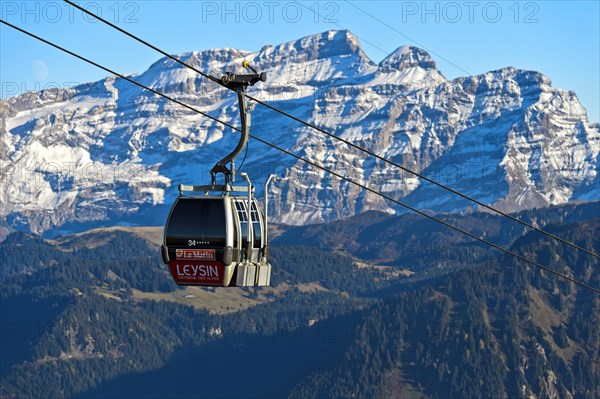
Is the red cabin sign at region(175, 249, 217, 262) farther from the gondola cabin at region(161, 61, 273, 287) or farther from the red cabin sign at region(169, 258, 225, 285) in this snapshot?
the red cabin sign at region(169, 258, 225, 285)

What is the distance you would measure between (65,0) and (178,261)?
12674 mm

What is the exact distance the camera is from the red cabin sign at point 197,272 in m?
51.9

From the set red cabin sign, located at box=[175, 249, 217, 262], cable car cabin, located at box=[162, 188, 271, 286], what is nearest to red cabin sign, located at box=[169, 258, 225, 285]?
cable car cabin, located at box=[162, 188, 271, 286]

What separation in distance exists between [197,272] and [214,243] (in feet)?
5.88

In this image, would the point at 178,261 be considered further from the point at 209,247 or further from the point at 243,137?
the point at 243,137

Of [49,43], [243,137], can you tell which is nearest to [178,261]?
[243,137]

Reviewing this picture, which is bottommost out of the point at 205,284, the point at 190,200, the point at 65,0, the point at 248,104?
the point at 205,284

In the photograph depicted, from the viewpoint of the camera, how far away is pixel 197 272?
173ft

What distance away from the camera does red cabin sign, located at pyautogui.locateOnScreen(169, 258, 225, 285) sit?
51875mm

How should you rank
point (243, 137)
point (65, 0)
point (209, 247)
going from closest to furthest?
point (65, 0), point (243, 137), point (209, 247)

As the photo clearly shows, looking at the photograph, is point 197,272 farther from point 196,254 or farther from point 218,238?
point 218,238

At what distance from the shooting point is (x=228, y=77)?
4847cm

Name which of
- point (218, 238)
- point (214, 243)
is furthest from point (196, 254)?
point (218, 238)

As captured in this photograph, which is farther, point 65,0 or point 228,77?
point 228,77
